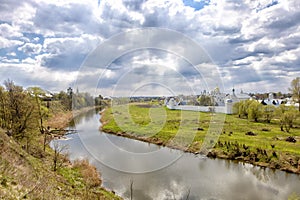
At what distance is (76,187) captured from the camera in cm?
1405

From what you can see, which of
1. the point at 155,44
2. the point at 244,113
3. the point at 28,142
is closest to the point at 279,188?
the point at 155,44

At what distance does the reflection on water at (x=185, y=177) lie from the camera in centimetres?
1529

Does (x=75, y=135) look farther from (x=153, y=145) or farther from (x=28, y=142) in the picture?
(x=28, y=142)

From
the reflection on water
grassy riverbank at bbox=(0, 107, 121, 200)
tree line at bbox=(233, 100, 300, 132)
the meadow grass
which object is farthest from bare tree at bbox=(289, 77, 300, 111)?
grassy riverbank at bbox=(0, 107, 121, 200)

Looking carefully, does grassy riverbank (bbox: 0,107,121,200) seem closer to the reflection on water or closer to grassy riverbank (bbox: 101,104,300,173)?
the reflection on water

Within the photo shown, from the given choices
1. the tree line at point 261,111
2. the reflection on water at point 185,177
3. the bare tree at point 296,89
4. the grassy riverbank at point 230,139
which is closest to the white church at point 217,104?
the tree line at point 261,111

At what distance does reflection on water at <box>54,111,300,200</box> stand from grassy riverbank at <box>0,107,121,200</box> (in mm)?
1543

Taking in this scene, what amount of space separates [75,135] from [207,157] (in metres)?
19.1

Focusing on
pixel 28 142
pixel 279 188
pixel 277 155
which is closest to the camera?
pixel 279 188

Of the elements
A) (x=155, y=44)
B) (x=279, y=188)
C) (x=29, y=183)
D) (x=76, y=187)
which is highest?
(x=155, y=44)

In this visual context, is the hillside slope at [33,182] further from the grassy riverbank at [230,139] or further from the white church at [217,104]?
the white church at [217,104]

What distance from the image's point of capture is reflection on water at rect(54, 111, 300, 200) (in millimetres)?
15294

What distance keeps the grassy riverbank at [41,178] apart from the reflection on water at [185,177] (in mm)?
1543

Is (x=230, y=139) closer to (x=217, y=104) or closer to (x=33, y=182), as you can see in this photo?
(x=33, y=182)
